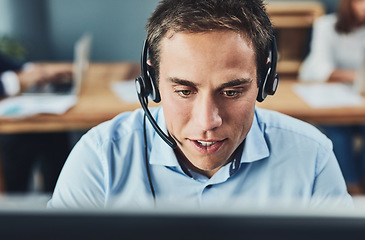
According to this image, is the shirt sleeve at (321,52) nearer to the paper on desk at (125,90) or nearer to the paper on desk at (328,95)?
the paper on desk at (328,95)

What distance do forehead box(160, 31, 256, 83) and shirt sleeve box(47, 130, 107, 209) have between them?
24 cm

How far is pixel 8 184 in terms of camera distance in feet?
6.29

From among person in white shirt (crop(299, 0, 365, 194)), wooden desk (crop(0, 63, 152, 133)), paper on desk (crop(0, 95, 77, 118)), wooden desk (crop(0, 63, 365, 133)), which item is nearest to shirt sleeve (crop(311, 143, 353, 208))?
wooden desk (crop(0, 63, 365, 133))

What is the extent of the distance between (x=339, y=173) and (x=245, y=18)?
1.17ft

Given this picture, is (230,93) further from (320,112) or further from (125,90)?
(125,90)

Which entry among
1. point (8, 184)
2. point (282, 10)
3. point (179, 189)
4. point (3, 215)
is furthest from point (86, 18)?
point (3, 215)

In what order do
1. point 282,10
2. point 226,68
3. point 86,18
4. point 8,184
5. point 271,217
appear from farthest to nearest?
point 86,18 → point 282,10 → point 8,184 → point 226,68 → point 271,217

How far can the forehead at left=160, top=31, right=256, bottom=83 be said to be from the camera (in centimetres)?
70

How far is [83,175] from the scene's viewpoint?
32.5 inches

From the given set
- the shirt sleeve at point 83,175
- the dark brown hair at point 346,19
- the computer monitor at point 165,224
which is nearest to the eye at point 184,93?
the shirt sleeve at point 83,175

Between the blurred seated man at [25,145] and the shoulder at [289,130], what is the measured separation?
1.13 metres

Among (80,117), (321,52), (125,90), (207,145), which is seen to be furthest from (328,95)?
(207,145)

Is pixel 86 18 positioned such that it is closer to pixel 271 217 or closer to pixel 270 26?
pixel 270 26

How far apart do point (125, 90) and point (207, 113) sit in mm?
1275
